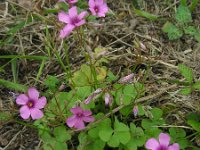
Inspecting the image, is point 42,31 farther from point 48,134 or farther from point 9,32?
point 48,134

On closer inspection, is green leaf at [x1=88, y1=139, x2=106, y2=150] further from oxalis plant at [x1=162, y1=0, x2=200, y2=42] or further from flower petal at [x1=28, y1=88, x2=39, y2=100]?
oxalis plant at [x1=162, y1=0, x2=200, y2=42]

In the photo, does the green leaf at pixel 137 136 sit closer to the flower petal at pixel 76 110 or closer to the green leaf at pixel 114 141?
the green leaf at pixel 114 141

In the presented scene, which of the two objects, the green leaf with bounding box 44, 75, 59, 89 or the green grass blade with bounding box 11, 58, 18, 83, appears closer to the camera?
the green leaf with bounding box 44, 75, 59, 89

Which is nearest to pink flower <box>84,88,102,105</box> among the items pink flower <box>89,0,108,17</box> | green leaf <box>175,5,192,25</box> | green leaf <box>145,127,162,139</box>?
green leaf <box>145,127,162,139</box>

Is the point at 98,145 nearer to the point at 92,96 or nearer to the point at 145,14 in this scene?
the point at 92,96

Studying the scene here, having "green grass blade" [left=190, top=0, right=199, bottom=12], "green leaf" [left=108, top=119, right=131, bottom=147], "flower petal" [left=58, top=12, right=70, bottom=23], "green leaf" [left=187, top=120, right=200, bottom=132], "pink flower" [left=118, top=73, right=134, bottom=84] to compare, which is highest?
"flower petal" [left=58, top=12, right=70, bottom=23]

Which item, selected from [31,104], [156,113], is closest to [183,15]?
[156,113]
